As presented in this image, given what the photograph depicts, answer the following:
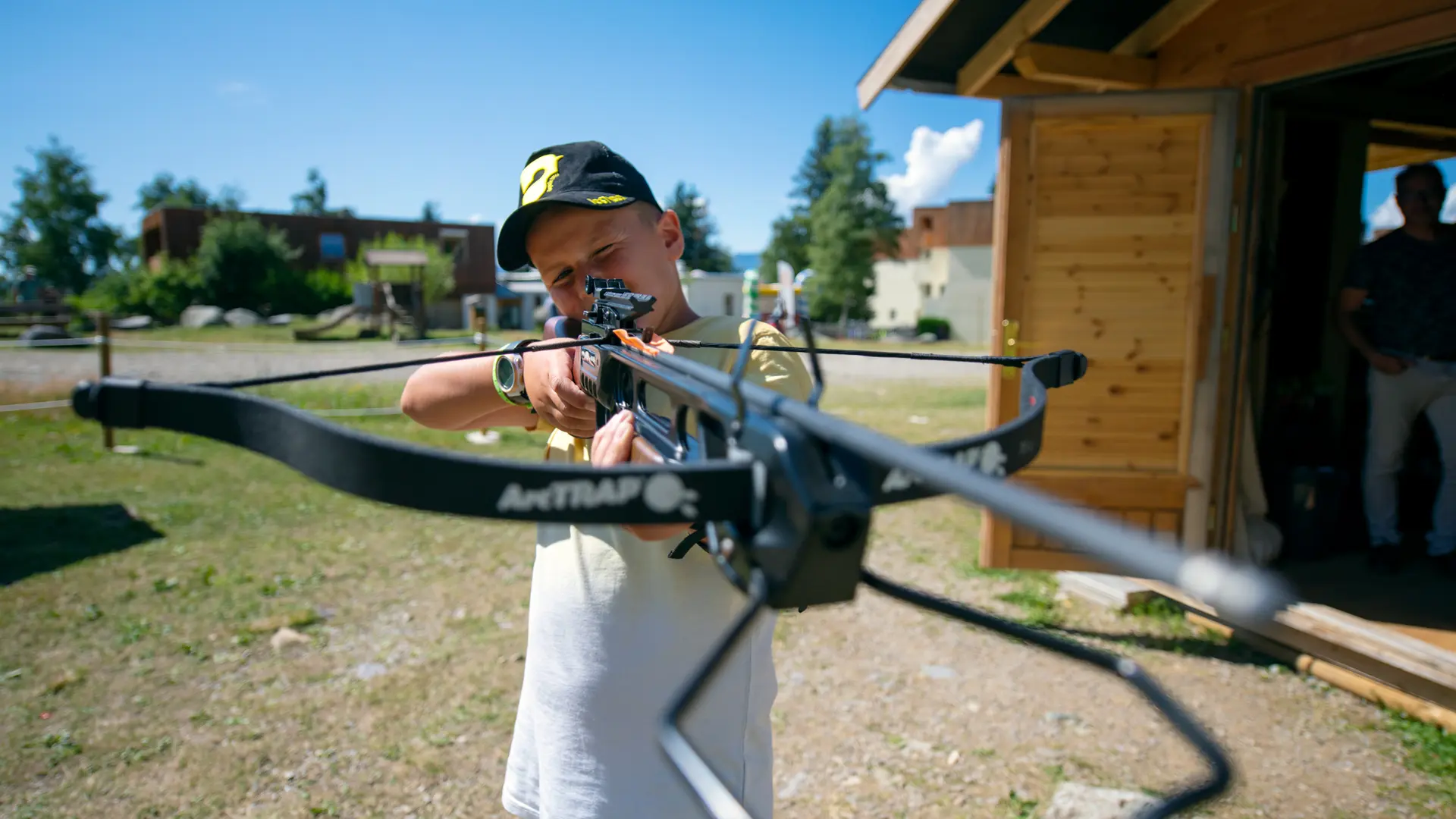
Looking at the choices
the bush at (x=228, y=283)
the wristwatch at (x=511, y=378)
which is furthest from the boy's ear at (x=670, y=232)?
the bush at (x=228, y=283)

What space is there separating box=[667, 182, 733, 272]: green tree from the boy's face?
73956mm

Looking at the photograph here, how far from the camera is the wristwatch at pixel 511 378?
1.71m

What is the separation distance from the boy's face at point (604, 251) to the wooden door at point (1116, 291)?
11.2ft

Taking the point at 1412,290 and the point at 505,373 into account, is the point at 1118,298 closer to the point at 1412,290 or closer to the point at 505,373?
the point at 1412,290

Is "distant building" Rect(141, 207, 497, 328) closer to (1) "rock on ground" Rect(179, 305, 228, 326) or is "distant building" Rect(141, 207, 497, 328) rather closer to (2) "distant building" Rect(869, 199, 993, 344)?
(1) "rock on ground" Rect(179, 305, 228, 326)

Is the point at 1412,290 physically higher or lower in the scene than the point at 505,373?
higher

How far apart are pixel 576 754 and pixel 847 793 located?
5.93ft

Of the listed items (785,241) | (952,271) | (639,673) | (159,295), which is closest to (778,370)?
(639,673)

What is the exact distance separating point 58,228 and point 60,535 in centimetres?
7267

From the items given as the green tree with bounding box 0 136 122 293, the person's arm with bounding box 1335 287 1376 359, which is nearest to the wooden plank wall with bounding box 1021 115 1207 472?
the person's arm with bounding box 1335 287 1376 359

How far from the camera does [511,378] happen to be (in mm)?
1719

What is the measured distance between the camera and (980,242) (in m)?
44.8

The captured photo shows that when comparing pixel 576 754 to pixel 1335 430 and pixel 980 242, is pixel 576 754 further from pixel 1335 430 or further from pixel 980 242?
pixel 980 242

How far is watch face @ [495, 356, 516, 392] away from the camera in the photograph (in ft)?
5.63
